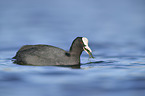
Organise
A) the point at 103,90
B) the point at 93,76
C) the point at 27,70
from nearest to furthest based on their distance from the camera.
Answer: the point at 103,90, the point at 93,76, the point at 27,70

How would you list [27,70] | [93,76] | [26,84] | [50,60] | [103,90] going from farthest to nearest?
[50,60] → [27,70] → [93,76] → [26,84] → [103,90]

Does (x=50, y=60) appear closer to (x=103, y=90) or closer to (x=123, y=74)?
(x=123, y=74)

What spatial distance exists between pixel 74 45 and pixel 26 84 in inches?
137

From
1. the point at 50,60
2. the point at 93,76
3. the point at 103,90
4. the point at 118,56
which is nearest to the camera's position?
the point at 103,90

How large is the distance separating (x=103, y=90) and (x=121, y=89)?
1.18 feet

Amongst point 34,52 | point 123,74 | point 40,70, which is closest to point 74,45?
point 34,52

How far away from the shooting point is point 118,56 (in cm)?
1131

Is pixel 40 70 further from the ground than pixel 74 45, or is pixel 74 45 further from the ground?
pixel 74 45

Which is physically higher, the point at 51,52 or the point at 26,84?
the point at 51,52

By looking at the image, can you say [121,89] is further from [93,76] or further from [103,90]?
[93,76]

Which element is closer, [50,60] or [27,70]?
[27,70]

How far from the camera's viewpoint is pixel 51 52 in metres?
8.78

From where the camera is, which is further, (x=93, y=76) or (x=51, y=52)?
(x=51, y=52)

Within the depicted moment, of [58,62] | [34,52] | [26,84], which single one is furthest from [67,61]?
[26,84]
